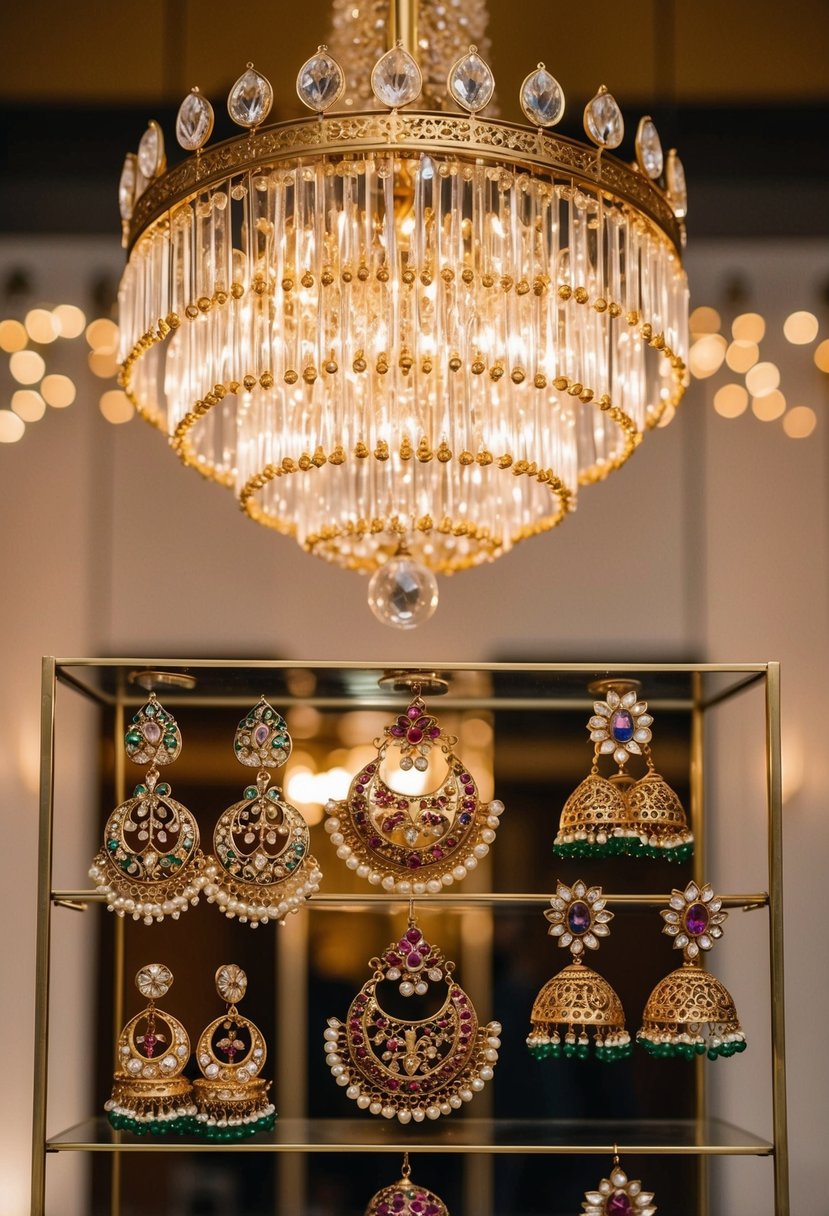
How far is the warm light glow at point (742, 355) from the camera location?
2.60m

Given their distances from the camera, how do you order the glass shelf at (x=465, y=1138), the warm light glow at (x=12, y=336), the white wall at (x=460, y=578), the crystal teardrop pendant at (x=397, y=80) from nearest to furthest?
the crystal teardrop pendant at (x=397, y=80) < the glass shelf at (x=465, y=1138) < the white wall at (x=460, y=578) < the warm light glow at (x=12, y=336)

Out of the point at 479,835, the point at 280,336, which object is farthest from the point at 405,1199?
the point at 280,336

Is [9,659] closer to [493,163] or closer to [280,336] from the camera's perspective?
[280,336]

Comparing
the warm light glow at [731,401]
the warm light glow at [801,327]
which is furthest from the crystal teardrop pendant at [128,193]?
the warm light glow at [801,327]

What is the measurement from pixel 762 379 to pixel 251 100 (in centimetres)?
129

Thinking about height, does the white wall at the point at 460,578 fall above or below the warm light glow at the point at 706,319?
below

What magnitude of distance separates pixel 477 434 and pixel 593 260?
0.35 m

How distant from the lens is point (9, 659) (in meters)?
2.52

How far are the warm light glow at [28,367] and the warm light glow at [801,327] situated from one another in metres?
1.44

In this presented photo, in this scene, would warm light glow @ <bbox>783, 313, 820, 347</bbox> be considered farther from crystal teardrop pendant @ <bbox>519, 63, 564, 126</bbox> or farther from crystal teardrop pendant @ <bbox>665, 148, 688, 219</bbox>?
crystal teardrop pendant @ <bbox>519, 63, 564, 126</bbox>

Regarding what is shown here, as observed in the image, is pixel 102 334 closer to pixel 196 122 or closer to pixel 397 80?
pixel 196 122

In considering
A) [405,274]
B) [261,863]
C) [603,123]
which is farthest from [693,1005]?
[603,123]

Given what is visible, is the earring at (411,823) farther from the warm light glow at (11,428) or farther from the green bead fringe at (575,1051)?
the warm light glow at (11,428)

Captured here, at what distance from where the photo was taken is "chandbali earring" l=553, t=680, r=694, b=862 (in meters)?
1.96
